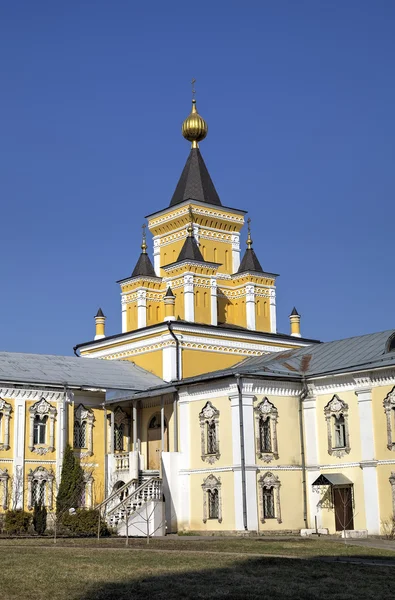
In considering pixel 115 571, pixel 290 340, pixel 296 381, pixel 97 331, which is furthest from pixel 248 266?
pixel 115 571

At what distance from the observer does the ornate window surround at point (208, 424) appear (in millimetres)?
30672

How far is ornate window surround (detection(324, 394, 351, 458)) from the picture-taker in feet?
97.9

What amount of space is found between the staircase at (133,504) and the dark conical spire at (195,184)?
1448 cm

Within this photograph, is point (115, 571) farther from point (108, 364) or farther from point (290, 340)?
point (290, 340)

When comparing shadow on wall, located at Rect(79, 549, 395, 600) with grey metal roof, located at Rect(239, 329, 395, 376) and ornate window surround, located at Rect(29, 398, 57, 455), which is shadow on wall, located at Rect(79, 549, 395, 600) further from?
ornate window surround, located at Rect(29, 398, 57, 455)

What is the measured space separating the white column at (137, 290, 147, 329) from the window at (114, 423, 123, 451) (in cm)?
571

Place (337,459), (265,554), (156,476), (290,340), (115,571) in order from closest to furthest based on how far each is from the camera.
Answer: (115,571), (265,554), (337,459), (156,476), (290,340)

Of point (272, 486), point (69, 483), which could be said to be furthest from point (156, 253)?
point (272, 486)

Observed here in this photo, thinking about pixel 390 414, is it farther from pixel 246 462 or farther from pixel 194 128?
pixel 194 128

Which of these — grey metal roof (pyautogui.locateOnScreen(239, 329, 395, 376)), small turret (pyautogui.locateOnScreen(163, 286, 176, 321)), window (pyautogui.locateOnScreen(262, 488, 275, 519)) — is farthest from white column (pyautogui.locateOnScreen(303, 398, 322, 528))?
small turret (pyautogui.locateOnScreen(163, 286, 176, 321))

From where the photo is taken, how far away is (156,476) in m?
32.5

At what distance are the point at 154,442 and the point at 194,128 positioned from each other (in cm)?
1604

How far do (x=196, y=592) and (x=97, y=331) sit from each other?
1137 inches

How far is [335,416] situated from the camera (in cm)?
3031
